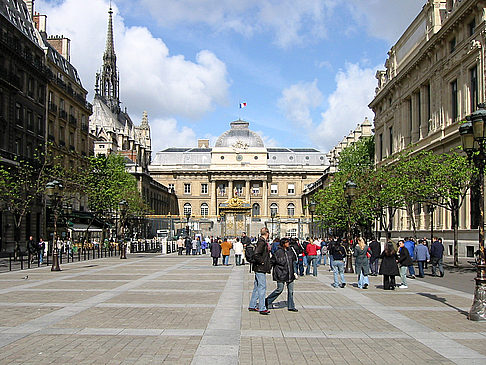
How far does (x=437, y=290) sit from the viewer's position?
18422 millimetres

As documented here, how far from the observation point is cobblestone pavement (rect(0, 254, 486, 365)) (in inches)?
342

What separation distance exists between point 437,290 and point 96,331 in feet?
39.0

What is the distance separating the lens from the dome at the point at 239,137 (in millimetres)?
122312

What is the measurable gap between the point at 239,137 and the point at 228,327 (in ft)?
369

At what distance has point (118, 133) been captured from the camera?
104m

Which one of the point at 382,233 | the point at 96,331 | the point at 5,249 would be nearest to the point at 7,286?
the point at 96,331

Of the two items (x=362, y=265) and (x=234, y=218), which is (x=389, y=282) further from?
(x=234, y=218)

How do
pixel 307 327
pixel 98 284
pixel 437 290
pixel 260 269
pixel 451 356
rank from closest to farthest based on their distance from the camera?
pixel 451 356, pixel 307 327, pixel 260 269, pixel 437 290, pixel 98 284

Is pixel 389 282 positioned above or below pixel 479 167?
below

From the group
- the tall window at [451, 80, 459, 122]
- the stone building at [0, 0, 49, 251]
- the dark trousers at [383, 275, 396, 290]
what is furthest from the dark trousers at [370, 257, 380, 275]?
the stone building at [0, 0, 49, 251]

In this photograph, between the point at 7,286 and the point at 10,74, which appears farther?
the point at 10,74

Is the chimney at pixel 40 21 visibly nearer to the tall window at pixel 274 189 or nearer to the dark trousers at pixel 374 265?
the dark trousers at pixel 374 265

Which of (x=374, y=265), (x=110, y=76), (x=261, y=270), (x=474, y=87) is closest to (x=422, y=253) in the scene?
(x=374, y=265)

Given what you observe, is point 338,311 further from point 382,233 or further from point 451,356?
point 382,233
